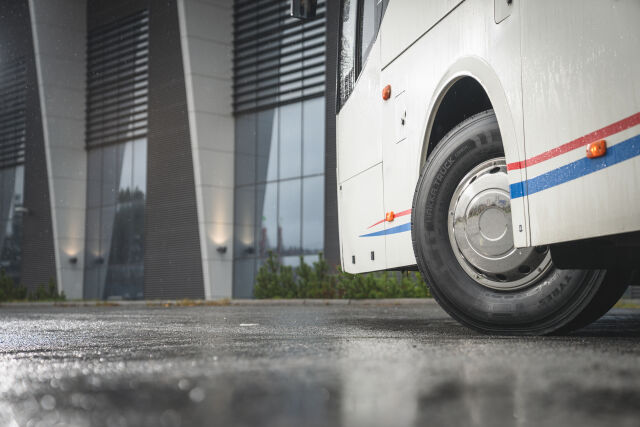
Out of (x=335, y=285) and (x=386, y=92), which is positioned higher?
(x=386, y=92)

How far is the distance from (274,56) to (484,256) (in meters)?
18.5

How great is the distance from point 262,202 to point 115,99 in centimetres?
759

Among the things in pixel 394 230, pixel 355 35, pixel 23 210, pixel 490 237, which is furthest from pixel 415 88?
pixel 23 210

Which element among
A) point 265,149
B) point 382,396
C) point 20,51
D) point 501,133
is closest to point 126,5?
point 20,51

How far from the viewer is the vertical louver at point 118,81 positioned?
24.7 m

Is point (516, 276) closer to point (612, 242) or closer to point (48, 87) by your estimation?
point (612, 242)

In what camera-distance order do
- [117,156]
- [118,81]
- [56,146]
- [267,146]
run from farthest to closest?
[56,146]
[117,156]
[118,81]
[267,146]

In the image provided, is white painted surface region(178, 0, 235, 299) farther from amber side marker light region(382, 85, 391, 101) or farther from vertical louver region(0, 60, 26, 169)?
amber side marker light region(382, 85, 391, 101)

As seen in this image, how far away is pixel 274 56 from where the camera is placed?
71.2 feet

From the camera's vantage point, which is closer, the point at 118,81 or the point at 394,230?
the point at 394,230

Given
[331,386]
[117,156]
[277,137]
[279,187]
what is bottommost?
[331,386]

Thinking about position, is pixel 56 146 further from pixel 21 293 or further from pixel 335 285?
pixel 335 285

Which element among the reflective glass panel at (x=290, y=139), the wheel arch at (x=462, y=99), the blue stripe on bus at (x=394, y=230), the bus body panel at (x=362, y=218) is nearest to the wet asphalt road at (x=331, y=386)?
the wheel arch at (x=462, y=99)

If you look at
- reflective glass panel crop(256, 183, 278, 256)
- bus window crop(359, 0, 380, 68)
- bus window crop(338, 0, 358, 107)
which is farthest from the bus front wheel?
reflective glass panel crop(256, 183, 278, 256)
